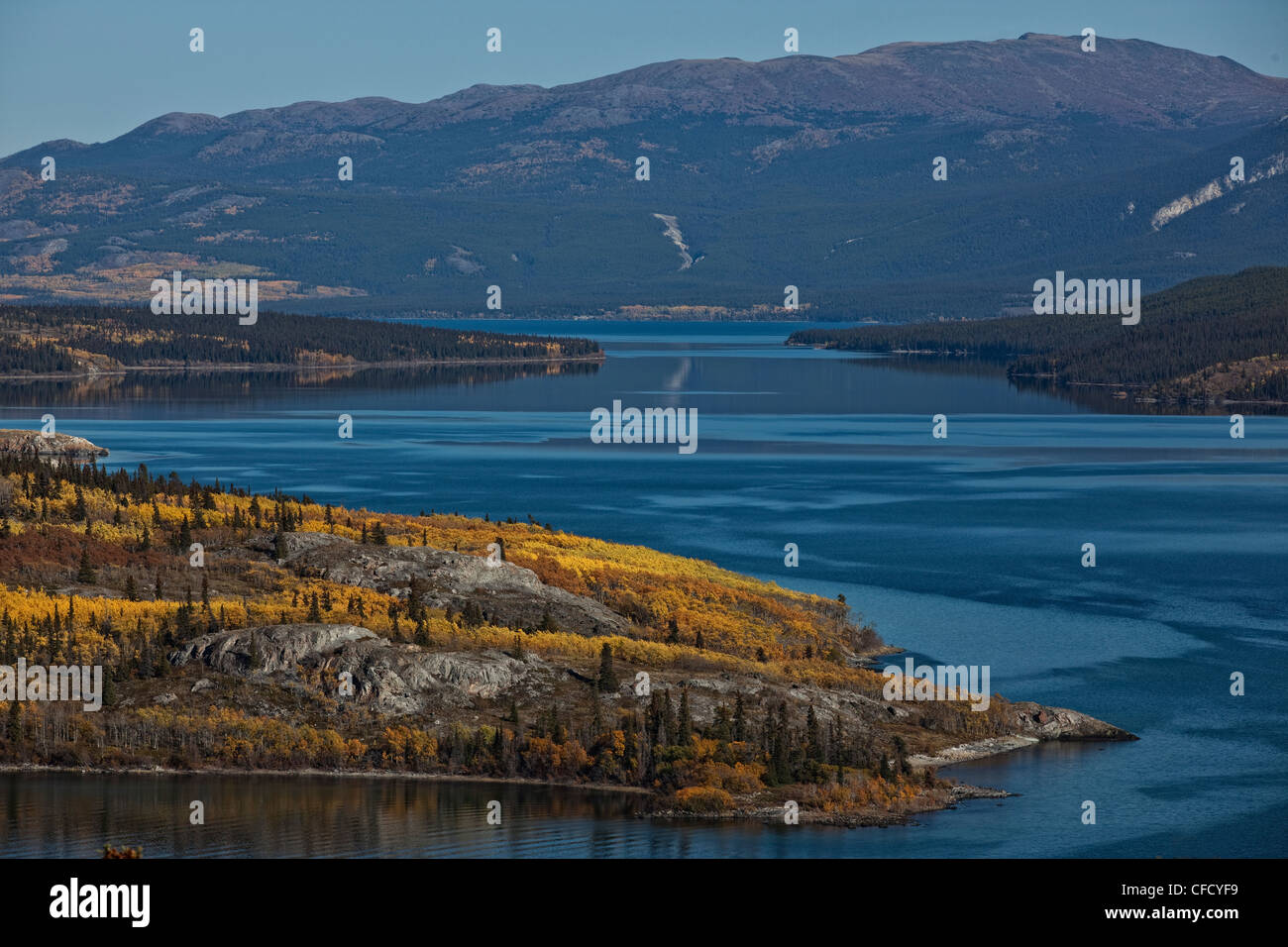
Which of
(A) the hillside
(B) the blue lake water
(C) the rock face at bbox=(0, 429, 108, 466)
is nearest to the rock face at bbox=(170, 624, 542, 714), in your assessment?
(A) the hillside

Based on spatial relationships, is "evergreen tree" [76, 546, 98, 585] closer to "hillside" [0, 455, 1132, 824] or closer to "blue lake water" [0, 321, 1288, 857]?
"hillside" [0, 455, 1132, 824]

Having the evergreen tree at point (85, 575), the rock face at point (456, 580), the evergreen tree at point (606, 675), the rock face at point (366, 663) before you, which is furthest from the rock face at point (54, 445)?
the evergreen tree at point (606, 675)

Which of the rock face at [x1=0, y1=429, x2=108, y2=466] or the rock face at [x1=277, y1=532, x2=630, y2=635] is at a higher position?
the rock face at [x1=0, y1=429, x2=108, y2=466]

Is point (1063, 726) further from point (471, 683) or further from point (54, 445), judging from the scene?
point (54, 445)

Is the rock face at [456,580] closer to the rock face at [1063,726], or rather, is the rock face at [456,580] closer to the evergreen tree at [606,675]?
the evergreen tree at [606,675]

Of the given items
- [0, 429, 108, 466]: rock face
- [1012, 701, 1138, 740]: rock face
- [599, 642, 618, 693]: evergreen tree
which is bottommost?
[1012, 701, 1138, 740]: rock face

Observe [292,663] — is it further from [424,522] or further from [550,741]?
[424,522]
